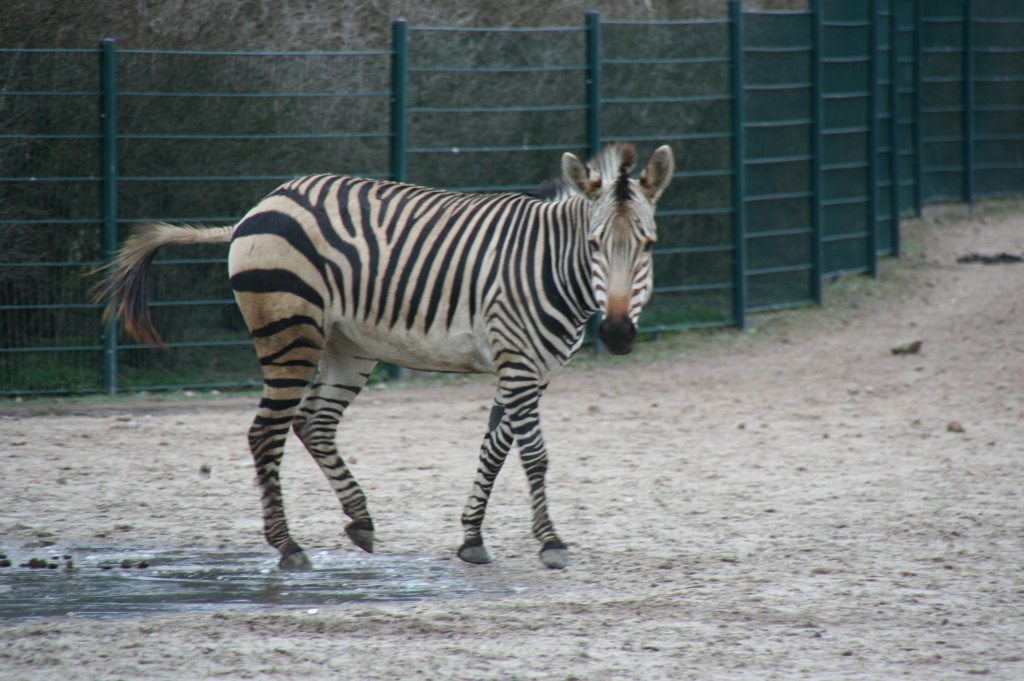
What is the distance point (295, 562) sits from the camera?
5660 millimetres

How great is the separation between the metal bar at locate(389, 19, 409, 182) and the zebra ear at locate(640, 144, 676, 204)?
4.66 m

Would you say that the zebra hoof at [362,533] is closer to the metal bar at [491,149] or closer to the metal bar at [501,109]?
the metal bar at [491,149]

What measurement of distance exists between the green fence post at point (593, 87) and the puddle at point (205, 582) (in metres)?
5.47

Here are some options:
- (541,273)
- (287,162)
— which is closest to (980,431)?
(541,273)

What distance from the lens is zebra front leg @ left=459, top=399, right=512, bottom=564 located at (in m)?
5.79

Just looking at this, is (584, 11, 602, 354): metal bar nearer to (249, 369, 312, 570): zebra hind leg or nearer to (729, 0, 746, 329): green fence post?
(729, 0, 746, 329): green fence post

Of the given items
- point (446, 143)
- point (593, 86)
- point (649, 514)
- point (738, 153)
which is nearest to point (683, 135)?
point (738, 153)

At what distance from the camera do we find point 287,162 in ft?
32.8

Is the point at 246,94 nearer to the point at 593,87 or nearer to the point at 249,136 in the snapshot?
the point at 249,136

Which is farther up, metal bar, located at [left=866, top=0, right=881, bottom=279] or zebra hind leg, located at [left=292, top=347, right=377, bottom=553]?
metal bar, located at [left=866, top=0, right=881, bottom=279]

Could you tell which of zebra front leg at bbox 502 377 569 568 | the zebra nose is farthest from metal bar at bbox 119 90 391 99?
the zebra nose

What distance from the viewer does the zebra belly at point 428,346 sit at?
582 cm

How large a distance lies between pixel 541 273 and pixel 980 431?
393cm

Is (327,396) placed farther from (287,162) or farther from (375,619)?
(287,162)
